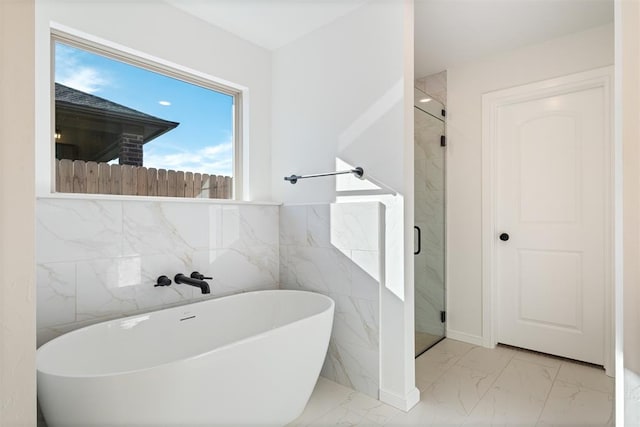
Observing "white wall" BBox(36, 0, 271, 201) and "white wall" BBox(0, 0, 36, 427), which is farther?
"white wall" BBox(36, 0, 271, 201)

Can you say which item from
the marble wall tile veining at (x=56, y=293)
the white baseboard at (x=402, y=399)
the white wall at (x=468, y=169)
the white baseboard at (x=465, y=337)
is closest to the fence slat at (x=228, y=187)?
the marble wall tile veining at (x=56, y=293)

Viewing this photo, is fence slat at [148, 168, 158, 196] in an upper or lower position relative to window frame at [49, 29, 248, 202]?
lower

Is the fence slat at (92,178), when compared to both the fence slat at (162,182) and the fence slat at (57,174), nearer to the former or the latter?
the fence slat at (57,174)

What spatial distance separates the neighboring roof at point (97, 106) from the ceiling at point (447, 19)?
763 mm

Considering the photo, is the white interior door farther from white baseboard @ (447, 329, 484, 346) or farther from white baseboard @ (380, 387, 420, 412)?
white baseboard @ (380, 387, 420, 412)

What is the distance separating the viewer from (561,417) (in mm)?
1872

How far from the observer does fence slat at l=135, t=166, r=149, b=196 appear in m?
2.22

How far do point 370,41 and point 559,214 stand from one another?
193 centimetres

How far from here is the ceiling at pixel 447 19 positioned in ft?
7.34

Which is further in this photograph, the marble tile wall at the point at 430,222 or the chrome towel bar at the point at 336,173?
the marble tile wall at the point at 430,222

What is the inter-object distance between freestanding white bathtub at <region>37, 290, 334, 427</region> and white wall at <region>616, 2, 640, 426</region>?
1.25 meters

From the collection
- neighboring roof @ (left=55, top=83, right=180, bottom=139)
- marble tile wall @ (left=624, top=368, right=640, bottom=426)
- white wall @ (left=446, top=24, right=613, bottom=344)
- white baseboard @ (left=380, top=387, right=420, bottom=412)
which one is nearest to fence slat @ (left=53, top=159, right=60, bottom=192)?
neighboring roof @ (left=55, top=83, right=180, bottom=139)

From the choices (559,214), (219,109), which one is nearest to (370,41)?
(219,109)

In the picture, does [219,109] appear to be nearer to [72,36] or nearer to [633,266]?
[72,36]
